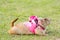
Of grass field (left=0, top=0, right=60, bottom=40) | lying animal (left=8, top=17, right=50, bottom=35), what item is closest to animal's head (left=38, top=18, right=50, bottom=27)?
lying animal (left=8, top=17, right=50, bottom=35)

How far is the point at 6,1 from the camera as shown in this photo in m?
11.0

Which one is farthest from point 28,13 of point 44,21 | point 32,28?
point 32,28

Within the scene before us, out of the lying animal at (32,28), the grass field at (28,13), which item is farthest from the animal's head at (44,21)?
the grass field at (28,13)

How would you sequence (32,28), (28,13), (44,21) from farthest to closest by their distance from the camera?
(28,13) → (44,21) → (32,28)

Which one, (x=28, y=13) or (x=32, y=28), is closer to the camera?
(x=32, y=28)

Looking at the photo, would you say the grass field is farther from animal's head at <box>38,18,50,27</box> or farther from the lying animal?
animal's head at <box>38,18,50,27</box>

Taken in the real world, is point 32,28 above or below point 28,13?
below

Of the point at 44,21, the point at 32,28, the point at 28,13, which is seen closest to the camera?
the point at 32,28

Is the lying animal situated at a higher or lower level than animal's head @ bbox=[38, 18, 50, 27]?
lower

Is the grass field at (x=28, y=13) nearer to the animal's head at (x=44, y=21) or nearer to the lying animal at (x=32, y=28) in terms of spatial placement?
the lying animal at (x=32, y=28)

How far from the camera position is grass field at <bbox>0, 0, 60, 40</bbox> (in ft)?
21.8

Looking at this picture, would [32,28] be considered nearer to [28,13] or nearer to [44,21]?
[44,21]

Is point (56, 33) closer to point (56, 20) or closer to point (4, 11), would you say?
point (56, 20)

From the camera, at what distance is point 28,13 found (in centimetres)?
899
